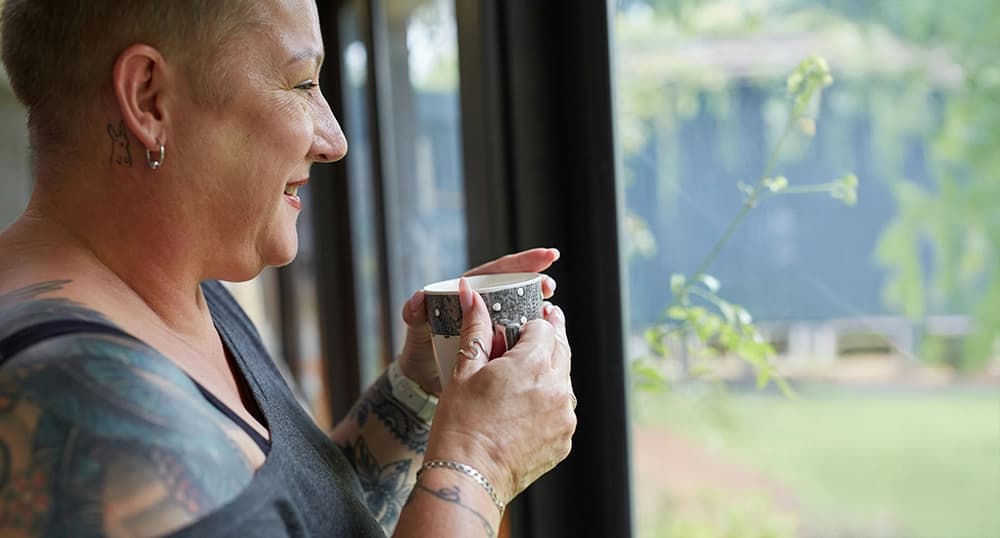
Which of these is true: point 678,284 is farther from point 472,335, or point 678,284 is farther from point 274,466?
point 274,466

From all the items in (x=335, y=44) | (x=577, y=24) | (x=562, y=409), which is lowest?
(x=562, y=409)

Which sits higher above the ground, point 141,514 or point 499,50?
point 499,50

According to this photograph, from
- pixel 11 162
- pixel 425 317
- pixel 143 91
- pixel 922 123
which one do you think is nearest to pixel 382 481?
pixel 425 317

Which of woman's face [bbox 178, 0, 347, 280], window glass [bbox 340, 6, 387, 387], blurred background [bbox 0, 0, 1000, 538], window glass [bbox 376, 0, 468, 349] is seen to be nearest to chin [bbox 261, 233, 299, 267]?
woman's face [bbox 178, 0, 347, 280]

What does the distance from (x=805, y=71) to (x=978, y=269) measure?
301 mm

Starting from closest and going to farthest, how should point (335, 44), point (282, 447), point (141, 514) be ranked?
point (141, 514), point (282, 447), point (335, 44)

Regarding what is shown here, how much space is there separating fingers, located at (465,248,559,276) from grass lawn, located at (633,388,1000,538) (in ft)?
1.22

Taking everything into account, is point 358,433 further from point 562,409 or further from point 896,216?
point 896,216

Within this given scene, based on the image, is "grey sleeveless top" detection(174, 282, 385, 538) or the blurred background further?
the blurred background

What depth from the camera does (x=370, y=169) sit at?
8.19ft

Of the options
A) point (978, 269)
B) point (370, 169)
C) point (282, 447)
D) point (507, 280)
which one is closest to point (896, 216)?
point (978, 269)

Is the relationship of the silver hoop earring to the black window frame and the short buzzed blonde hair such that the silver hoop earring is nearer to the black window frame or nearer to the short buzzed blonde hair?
the short buzzed blonde hair

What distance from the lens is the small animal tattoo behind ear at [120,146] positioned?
80 centimetres

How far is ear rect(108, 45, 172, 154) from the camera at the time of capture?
0.78 metres
